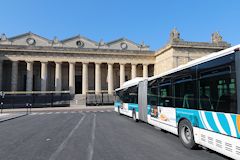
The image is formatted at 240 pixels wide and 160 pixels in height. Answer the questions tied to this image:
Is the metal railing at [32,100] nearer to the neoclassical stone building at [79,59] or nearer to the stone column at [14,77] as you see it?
the stone column at [14,77]

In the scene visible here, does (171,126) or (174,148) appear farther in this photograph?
(171,126)

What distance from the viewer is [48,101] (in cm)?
4212

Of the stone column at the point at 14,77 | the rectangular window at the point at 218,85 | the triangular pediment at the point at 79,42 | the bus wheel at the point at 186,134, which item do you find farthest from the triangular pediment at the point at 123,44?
the rectangular window at the point at 218,85

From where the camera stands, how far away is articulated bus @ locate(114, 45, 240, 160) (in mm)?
4754

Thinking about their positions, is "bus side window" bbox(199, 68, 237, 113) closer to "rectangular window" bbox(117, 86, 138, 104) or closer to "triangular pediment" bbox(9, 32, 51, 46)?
"rectangular window" bbox(117, 86, 138, 104)

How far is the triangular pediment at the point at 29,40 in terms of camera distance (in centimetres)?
5672

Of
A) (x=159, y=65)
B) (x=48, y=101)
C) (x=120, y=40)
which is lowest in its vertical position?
(x=48, y=101)

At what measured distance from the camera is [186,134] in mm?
7094

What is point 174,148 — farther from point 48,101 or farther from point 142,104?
point 48,101

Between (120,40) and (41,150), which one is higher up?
(120,40)

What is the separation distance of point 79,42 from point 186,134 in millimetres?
57858

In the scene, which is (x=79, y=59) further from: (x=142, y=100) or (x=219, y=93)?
(x=219, y=93)

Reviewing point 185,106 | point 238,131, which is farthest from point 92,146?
point 238,131

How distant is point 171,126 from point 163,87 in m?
2.02
